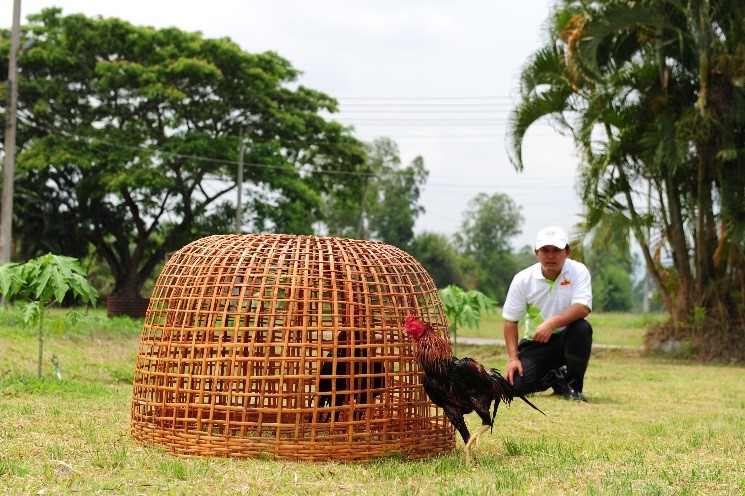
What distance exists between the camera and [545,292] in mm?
8812

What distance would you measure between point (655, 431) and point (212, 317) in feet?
12.6

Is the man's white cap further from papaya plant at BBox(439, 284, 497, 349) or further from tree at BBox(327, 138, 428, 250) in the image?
tree at BBox(327, 138, 428, 250)

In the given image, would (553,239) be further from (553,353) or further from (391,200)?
(391,200)

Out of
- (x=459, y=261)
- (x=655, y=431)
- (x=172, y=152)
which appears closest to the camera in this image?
(x=655, y=431)

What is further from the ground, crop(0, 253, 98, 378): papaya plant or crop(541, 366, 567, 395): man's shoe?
crop(0, 253, 98, 378): papaya plant

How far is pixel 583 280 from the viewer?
28.4ft

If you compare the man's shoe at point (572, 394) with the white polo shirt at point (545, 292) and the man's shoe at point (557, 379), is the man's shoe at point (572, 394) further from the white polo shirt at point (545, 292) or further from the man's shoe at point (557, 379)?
the white polo shirt at point (545, 292)

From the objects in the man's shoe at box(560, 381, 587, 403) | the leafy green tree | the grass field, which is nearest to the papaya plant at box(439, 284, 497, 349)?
the grass field

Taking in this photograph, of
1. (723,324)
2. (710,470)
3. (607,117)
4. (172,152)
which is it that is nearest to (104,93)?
(172,152)

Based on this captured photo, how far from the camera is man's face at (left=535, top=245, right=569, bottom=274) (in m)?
8.29

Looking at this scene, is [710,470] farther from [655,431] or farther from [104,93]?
[104,93]

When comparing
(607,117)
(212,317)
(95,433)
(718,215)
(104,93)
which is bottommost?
(95,433)

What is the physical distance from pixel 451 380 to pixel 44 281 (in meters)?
5.29

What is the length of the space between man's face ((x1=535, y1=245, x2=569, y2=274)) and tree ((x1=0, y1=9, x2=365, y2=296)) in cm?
2270
